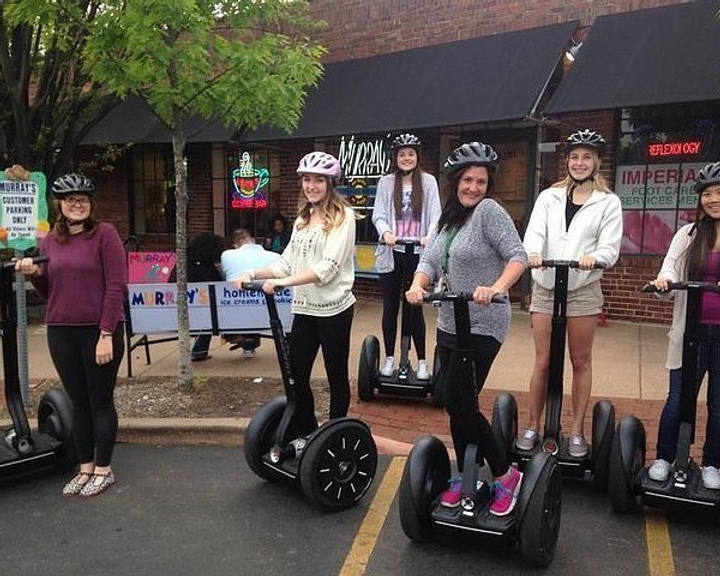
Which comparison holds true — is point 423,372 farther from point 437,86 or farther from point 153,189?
point 153,189

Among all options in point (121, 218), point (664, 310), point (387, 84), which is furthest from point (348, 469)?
point (121, 218)

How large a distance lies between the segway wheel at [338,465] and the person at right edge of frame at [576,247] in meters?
0.92

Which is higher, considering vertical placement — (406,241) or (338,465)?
(406,241)

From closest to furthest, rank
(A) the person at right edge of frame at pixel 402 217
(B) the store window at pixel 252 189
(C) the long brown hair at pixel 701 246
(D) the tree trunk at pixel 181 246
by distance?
(C) the long brown hair at pixel 701 246, (A) the person at right edge of frame at pixel 402 217, (D) the tree trunk at pixel 181 246, (B) the store window at pixel 252 189

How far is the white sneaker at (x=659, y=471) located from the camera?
3607 millimetres

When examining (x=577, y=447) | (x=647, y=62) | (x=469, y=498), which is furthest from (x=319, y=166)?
(x=647, y=62)

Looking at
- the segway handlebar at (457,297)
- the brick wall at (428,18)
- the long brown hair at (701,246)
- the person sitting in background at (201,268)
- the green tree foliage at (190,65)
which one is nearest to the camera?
the segway handlebar at (457,297)

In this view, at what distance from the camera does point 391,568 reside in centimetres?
330

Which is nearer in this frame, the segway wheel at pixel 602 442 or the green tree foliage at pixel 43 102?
the segway wheel at pixel 602 442

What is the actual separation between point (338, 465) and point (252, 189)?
29.1 feet

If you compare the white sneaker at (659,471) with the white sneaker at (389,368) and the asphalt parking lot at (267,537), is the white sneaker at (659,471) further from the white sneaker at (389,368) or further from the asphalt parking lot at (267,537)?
the white sneaker at (389,368)

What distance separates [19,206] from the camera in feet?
17.5

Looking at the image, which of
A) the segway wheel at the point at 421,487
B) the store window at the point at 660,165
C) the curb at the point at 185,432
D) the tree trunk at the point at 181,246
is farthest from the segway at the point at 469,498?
A: the store window at the point at 660,165

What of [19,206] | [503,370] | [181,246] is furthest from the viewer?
[503,370]
